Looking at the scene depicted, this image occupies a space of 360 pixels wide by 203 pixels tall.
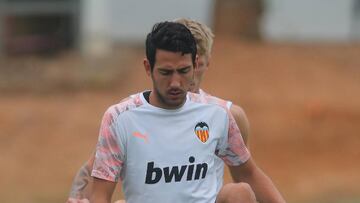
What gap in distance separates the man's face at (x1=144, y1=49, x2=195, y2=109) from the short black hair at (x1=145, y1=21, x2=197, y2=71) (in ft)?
0.08

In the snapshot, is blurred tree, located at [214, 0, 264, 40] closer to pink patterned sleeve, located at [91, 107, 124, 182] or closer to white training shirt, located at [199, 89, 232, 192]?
white training shirt, located at [199, 89, 232, 192]

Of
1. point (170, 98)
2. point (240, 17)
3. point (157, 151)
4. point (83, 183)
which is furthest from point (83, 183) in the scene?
point (240, 17)

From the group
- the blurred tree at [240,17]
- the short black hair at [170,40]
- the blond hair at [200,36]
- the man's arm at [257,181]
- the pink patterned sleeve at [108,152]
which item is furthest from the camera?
the blurred tree at [240,17]

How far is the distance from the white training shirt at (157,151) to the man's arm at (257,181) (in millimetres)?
289

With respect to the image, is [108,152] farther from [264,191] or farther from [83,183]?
[83,183]

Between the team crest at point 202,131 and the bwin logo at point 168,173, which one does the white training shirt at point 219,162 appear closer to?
the team crest at point 202,131

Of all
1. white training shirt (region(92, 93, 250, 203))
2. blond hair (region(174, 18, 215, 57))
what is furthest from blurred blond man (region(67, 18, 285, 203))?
white training shirt (region(92, 93, 250, 203))

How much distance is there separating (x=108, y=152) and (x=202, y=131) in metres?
0.53

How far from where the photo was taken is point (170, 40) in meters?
6.67

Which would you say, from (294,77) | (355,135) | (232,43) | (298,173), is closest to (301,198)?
(298,173)

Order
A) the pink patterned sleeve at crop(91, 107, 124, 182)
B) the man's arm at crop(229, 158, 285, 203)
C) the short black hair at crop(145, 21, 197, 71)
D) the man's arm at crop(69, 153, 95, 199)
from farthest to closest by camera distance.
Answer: the man's arm at crop(69, 153, 95, 199)
the man's arm at crop(229, 158, 285, 203)
the pink patterned sleeve at crop(91, 107, 124, 182)
the short black hair at crop(145, 21, 197, 71)

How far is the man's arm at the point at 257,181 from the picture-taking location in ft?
23.8

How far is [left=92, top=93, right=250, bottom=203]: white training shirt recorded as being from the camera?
6.83 m

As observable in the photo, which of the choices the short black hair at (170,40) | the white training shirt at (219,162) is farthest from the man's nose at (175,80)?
the white training shirt at (219,162)
